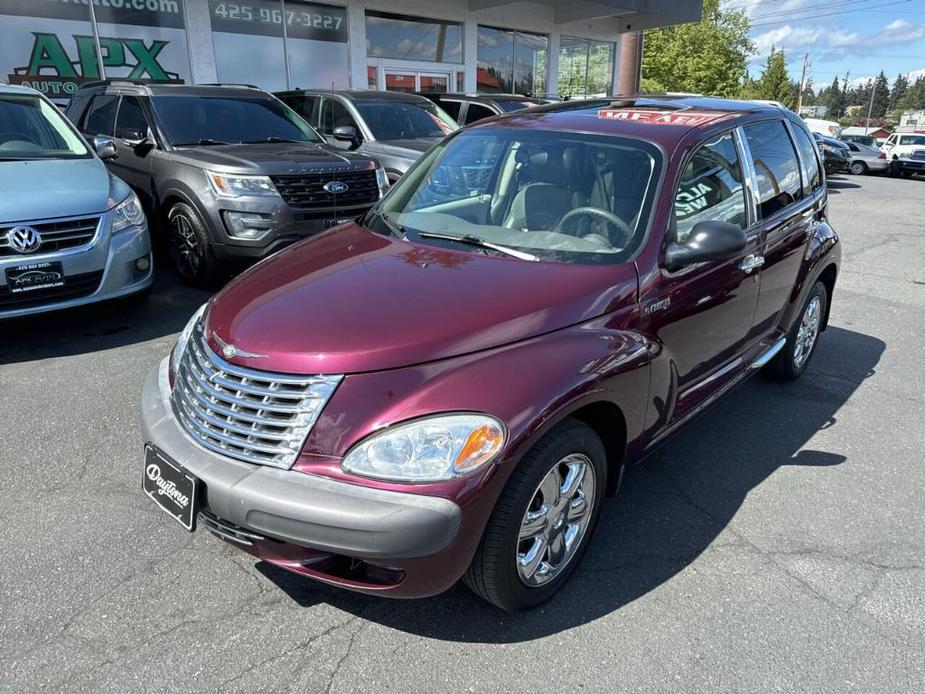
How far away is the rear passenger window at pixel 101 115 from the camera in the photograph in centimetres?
744

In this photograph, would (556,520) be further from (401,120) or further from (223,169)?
(401,120)

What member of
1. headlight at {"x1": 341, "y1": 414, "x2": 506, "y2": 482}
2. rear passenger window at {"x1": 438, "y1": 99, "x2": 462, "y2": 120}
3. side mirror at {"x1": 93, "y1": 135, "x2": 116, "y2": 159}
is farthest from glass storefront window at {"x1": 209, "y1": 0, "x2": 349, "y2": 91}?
headlight at {"x1": 341, "y1": 414, "x2": 506, "y2": 482}

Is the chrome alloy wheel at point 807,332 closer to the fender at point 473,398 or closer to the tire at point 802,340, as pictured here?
the tire at point 802,340

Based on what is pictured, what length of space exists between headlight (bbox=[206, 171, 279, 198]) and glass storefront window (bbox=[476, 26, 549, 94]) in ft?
44.1

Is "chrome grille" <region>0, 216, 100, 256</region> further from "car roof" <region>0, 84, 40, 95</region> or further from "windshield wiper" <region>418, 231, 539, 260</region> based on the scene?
"windshield wiper" <region>418, 231, 539, 260</region>

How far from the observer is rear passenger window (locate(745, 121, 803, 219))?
3.72 metres

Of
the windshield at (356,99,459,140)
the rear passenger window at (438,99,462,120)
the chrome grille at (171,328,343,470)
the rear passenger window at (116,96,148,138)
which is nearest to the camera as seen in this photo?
the chrome grille at (171,328,343,470)

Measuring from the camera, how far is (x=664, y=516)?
3172 millimetres

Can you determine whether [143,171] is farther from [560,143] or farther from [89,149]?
[560,143]

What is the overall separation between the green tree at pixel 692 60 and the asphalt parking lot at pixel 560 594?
35613mm

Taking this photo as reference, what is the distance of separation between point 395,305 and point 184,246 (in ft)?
15.1

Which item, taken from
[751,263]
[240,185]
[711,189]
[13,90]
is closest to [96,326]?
[240,185]

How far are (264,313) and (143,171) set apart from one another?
5103mm

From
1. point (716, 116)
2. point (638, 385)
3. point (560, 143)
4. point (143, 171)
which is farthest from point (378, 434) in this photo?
point (143, 171)
